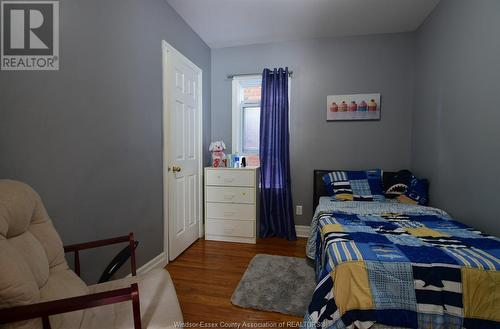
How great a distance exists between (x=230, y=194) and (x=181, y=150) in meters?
0.81

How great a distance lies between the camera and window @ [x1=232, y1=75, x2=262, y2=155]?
136 inches

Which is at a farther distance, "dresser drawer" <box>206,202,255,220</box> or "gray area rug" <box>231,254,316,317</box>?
"dresser drawer" <box>206,202,255,220</box>

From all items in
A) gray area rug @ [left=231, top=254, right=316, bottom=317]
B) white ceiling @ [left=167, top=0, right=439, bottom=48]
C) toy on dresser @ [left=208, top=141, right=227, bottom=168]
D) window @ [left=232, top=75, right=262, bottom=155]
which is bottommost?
gray area rug @ [left=231, top=254, right=316, bottom=317]

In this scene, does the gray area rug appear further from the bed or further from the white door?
the white door

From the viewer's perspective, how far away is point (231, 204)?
301 centimetres

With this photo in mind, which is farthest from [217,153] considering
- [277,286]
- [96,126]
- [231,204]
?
[277,286]

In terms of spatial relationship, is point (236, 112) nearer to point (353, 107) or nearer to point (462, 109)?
point (353, 107)

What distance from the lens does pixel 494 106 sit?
1.64 m

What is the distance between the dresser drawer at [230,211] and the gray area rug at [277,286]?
58 centimetres

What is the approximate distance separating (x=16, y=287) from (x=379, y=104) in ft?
11.6

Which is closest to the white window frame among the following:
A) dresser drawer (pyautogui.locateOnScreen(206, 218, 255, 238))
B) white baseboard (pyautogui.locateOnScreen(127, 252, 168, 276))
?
dresser drawer (pyautogui.locateOnScreen(206, 218, 255, 238))

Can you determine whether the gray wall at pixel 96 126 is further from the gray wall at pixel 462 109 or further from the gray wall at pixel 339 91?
the gray wall at pixel 462 109

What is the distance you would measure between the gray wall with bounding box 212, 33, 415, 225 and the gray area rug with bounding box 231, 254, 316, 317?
103 centimetres

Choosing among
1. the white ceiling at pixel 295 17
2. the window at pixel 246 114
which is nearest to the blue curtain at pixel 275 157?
the window at pixel 246 114
